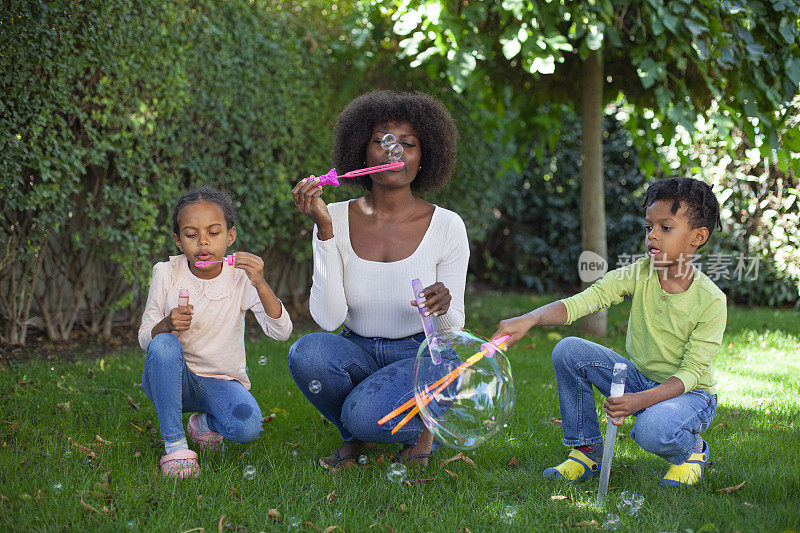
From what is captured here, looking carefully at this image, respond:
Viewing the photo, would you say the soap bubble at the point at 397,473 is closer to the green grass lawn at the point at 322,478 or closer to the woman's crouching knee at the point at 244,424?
the green grass lawn at the point at 322,478

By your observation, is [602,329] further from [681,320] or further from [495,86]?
[681,320]

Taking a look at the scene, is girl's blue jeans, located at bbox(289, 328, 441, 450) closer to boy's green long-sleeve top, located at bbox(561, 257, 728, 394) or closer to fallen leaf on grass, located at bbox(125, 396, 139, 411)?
boy's green long-sleeve top, located at bbox(561, 257, 728, 394)

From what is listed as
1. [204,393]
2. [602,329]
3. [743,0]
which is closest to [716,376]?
[602,329]

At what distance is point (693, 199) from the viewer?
263 centimetres

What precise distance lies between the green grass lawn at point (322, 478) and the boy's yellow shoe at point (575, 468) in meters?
0.07

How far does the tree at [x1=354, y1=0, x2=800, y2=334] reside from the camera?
164 inches

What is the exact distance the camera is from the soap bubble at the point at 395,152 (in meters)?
2.79

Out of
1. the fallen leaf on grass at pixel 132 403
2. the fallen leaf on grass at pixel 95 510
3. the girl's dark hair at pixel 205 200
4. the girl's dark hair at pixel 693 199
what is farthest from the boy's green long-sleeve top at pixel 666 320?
the fallen leaf on grass at pixel 132 403

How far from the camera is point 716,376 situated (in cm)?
431

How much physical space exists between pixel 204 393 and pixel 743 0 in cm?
373

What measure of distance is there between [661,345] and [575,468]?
0.56 metres

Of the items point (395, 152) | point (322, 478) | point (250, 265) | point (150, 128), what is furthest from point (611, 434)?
point (150, 128)

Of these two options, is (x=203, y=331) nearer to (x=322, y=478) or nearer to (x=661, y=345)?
(x=322, y=478)

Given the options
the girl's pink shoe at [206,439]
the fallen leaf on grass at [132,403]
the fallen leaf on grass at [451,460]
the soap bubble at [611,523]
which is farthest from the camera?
the fallen leaf on grass at [132,403]
